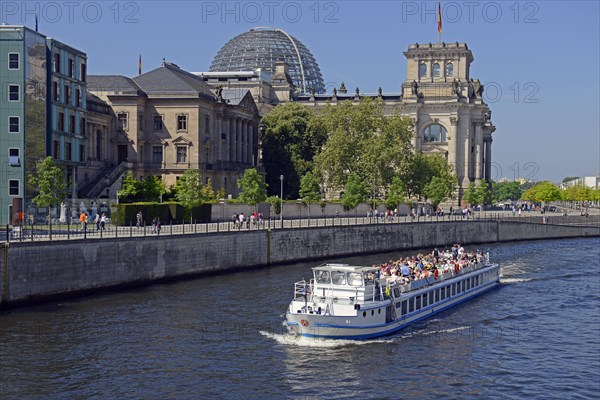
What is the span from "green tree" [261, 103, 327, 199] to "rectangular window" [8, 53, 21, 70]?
246 ft

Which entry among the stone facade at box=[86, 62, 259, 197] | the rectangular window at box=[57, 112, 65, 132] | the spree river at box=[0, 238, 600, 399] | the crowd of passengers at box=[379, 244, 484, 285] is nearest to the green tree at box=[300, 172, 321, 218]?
the stone facade at box=[86, 62, 259, 197]

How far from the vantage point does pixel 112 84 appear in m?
126

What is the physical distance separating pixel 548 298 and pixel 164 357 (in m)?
36.2

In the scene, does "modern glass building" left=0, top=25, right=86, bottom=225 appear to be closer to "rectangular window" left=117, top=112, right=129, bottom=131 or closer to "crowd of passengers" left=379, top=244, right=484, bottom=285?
"rectangular window" left=117, top=112, right=129, bottom=131

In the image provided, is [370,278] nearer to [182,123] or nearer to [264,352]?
[264,352]

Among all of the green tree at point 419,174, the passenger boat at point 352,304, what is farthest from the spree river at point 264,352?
the green tree at point 419,174

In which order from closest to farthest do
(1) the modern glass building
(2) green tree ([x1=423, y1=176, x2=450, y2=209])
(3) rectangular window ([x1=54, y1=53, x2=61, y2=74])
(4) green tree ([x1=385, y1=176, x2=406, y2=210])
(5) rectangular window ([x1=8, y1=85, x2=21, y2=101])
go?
(1) the modern glass building < (5) rectangular window ([x1=8, y1=85, x2=21, y2=101]) < (3) rectangular window ([x1=54, y1=53, x2=61, y2=74]) < (4) green tree ([x1=385, y1=176, x2=406, y2=210]) < (2) green tree ([x1=423, y1=176, x2=450, y2=209])

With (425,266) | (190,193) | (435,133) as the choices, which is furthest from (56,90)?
(435,133)

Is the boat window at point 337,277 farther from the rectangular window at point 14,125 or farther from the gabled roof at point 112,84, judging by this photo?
the gabled roof at point 112,84

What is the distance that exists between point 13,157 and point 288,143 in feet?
252

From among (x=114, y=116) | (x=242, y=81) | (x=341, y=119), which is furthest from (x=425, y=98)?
(x=114, y=116)

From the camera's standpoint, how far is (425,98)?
649 ft

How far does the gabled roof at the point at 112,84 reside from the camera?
4872 inches

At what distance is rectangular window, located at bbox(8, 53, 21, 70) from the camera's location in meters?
75.8
